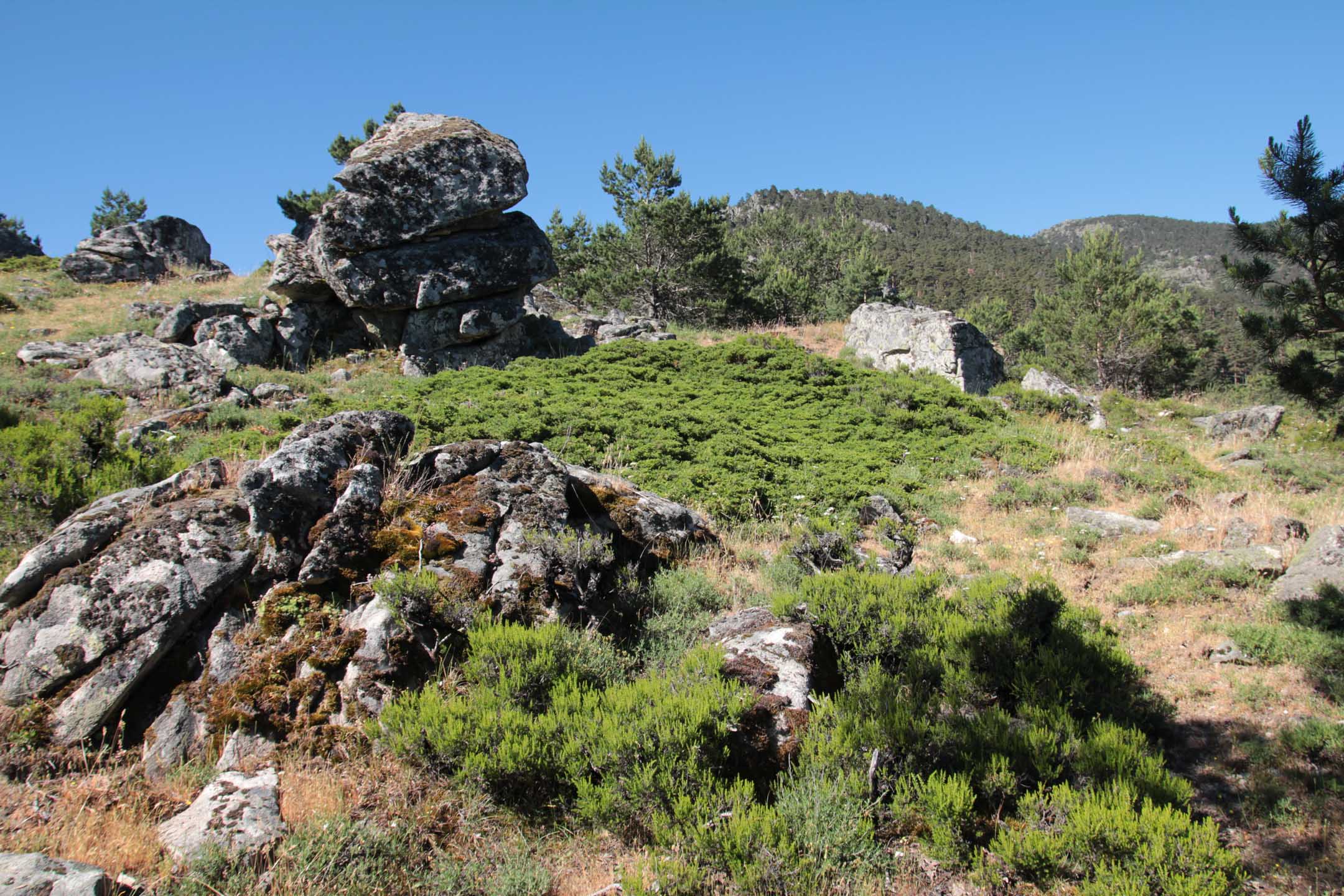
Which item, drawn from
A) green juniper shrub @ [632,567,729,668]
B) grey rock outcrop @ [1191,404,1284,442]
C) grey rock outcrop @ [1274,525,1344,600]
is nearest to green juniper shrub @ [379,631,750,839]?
green juniper shrub @ [632,567,729,668]

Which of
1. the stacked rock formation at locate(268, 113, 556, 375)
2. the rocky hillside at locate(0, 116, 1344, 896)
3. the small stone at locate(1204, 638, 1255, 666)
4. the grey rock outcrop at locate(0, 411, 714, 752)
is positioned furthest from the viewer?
the stacked rock formation at locate(268, 113, 556, 375)

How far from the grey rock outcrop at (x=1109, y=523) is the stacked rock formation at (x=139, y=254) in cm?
2968

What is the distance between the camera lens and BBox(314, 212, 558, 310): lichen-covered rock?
1664 cm

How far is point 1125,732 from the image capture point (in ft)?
12.2

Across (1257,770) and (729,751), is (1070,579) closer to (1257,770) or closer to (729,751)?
(1257,770)

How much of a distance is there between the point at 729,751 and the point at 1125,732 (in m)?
2.31

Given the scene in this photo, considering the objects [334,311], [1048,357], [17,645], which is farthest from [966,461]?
[1048,357]

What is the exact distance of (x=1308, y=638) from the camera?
526cm

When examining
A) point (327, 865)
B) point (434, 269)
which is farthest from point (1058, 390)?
point (327, 865)

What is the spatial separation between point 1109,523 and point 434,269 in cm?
1589

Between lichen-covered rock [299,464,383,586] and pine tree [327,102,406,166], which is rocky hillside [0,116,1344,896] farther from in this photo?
pine tree [327,102,406,166]

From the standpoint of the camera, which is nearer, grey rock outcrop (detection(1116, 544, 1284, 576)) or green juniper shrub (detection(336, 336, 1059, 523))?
grey rock outcrop (detection(1116, 544, 1284, 576))

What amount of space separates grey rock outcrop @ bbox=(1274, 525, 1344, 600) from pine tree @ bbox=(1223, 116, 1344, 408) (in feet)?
6.42

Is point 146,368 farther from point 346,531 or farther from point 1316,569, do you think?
point 1316,569
